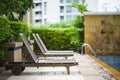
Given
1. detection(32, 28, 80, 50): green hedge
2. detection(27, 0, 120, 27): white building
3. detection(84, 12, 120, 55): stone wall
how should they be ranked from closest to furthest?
1. detection(84, 12, 120, 55): stone wall
2. detection(32, 28, 80, 50): green hedge
3. detection(27, 0, 120, 27): white building

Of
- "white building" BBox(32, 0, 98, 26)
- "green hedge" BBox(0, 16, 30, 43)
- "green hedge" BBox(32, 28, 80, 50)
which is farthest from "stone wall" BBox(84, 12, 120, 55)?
"white building" BBox(32, 0, 98, 26)

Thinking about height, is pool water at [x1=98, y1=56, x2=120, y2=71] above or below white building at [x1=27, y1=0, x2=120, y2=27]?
below

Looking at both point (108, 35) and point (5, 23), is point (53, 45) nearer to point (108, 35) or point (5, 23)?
point (108, 35)

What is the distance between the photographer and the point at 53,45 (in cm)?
2153

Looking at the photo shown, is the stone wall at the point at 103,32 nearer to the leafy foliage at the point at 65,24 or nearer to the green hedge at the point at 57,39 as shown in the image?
the green hedge at the point at 57,39

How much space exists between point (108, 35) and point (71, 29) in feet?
7.12

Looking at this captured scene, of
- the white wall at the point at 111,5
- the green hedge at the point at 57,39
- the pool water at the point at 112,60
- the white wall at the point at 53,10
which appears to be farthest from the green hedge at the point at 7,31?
the white wall at the point at 53,10

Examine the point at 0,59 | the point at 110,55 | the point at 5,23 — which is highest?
the point at 5,23

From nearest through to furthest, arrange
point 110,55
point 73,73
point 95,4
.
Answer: point 73,73, point 110,55, point 95,4

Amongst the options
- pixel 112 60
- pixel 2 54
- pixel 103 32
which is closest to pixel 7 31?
pixel 2 54

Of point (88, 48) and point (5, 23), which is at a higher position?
point (5, 23)

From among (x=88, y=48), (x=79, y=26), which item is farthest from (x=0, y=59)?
(x=79, y=26)

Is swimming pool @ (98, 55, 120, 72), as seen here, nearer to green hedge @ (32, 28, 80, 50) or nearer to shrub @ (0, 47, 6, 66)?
green hedge @ (32, 28, 80, 50)

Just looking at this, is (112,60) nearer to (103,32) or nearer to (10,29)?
(103,32)
